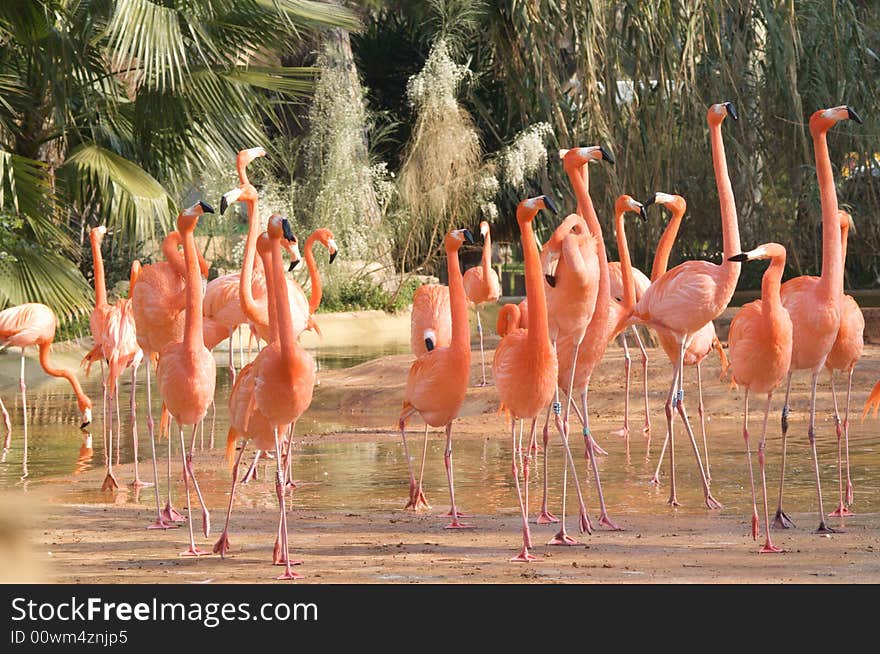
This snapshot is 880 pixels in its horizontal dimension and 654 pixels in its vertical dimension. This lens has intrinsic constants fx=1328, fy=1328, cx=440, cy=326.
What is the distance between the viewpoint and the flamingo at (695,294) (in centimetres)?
597

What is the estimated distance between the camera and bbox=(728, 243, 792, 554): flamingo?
5277 mm

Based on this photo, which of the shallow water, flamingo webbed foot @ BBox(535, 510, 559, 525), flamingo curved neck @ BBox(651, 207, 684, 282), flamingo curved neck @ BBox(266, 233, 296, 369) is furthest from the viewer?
flamingo curved neck @ BBox(651, 207, 684, 282)

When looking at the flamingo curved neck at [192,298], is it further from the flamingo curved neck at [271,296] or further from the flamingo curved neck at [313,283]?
the flamingo curved neck at [313,283]

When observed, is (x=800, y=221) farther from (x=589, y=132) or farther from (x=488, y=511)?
(x=488, y=511)

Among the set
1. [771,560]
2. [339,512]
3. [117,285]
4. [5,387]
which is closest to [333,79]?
[117,285]

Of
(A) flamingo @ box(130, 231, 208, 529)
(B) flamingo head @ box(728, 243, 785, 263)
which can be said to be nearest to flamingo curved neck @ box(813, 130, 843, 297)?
(B) flamingo head @ box(728, 243, 785, 263)

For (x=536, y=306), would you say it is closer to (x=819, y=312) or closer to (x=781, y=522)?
(x=819, y=312)

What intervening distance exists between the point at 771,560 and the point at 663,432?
395cm

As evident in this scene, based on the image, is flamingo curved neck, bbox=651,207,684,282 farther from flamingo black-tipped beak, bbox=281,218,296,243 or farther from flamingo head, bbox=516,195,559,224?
flamingo black-tipped beak, bbox=281,218,296,243

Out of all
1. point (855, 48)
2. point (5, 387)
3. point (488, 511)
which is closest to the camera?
point (488, 511)

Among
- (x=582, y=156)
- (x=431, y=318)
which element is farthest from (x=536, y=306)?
(x=431, y=318)

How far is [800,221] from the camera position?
18.4 metres

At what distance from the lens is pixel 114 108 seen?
445 inches

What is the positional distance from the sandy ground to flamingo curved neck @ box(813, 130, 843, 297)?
102cm
